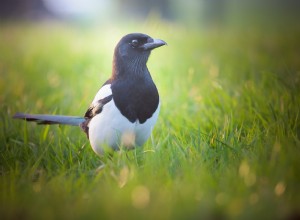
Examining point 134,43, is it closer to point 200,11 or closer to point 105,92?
point 105,92

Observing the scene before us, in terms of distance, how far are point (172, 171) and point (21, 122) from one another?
1.56m

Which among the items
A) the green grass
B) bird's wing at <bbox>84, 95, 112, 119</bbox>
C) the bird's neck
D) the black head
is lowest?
the green grass

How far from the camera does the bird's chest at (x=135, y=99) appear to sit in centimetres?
249

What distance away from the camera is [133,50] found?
8.93ft

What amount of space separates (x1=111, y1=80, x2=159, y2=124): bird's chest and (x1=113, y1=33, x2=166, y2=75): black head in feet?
0.54

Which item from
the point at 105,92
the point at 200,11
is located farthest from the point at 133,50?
the point at 200,11

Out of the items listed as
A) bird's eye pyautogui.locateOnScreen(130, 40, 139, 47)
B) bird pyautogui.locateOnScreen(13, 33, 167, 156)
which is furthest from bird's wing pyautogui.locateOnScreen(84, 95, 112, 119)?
bird's eye pyautogui.locateOnScreen(130, 40, 139, 47)

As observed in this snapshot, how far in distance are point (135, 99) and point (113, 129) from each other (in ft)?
0.68

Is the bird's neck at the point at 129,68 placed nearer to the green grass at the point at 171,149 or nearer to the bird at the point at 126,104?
the bird at the point at 126,104

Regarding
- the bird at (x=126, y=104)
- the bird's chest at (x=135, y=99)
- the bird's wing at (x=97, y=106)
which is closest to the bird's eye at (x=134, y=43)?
the bird at (x=126, y=104)

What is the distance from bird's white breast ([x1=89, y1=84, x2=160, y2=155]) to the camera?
98.2 inches

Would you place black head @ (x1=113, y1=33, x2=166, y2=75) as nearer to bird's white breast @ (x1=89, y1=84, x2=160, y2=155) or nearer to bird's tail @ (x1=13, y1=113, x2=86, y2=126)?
bird's white breast @ (x1=89, y1=84, x2=160, y2=155)

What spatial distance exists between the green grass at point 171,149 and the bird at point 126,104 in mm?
110

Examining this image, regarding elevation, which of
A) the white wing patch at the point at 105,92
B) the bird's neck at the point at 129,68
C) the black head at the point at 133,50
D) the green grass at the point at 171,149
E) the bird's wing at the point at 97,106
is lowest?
the green grass at the point at 171,149
